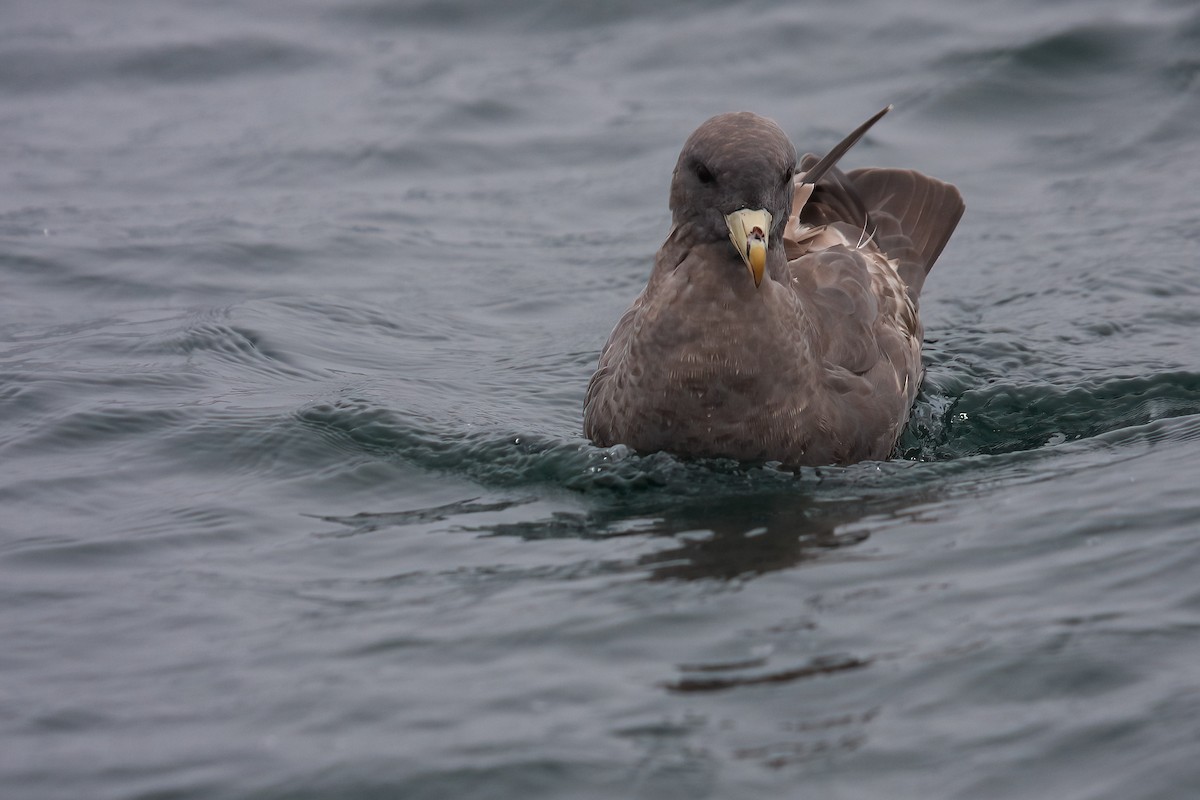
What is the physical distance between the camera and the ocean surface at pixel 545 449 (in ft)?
14.1

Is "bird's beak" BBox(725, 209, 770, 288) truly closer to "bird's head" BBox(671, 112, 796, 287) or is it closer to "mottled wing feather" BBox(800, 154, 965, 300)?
"bird's head" BBox(671, 112, 796, 287)

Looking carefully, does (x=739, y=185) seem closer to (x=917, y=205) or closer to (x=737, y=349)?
(x=737, y=349)

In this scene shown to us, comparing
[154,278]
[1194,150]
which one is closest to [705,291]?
[154,278]

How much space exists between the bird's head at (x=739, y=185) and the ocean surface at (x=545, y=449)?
2.98 feet

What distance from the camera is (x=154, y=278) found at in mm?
10016

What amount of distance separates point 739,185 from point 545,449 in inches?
56.3

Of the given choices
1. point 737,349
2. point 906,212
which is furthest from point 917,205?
point 737,349

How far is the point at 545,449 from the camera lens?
674 cm

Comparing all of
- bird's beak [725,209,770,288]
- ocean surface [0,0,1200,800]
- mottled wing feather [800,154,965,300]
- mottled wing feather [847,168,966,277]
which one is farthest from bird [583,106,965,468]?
mottled wing feather [847,168,966,277]

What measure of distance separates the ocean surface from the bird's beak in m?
0.84

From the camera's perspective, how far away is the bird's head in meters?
6.04

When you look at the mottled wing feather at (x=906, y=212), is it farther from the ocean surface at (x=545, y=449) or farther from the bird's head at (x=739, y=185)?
the bird's head at (x=739, y=185)

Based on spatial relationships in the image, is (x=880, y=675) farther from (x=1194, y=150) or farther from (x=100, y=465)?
(x=1194, y=150)

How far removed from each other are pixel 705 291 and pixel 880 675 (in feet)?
7.29
